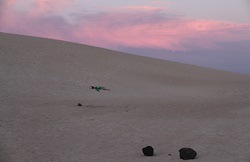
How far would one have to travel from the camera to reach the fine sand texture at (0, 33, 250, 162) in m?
9.38

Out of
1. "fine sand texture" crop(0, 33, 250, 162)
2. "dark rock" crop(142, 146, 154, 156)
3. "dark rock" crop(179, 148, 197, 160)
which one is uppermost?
"fine sand texture" crop(0, 33, 250, 162)

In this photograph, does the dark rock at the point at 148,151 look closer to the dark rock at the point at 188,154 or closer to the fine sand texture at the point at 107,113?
the fine sand texture at the point at 107,113

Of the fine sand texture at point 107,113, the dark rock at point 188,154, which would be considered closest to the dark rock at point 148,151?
the fine sand texture at point 107,113

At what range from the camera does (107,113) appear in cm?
1416

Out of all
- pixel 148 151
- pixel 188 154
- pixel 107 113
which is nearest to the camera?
pixel 188 154

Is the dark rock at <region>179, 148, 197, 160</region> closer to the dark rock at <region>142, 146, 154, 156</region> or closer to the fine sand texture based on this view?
the fine sand texture

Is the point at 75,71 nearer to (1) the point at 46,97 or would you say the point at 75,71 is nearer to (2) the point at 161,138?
(1) the point at 46,97

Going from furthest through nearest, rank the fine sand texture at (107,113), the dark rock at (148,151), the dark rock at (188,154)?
the fine sand texture at (107,113), the dark rock at (148,151), the dark rock at (188,154)

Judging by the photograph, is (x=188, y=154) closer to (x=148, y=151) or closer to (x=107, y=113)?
(x=148, y=151)

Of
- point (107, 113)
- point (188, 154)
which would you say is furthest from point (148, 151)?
point (107, 113)

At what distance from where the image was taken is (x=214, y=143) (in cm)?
984

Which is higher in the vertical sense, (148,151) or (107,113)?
(107,113)

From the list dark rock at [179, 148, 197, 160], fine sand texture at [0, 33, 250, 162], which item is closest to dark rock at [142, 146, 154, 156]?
fine sand texture at [0, 33, 250, 162]

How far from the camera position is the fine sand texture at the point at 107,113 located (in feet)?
30.8
